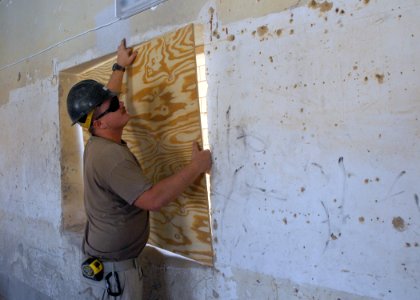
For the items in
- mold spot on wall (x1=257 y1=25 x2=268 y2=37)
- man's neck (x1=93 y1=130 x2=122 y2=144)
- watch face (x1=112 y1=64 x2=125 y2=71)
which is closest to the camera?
mold spot on wall (x1=257 y1=25 x2=268 y2=37)

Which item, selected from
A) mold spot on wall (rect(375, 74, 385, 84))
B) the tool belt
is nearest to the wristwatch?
the tool belt

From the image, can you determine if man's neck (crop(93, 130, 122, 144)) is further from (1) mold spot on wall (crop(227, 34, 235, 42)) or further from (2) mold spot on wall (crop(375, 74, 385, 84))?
(2) mold spot on wall (crop(375, 74, 385, 84))

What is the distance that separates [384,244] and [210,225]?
2.66ft

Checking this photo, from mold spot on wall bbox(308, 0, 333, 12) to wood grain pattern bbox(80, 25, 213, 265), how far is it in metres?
0.61

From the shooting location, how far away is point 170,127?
195 cm

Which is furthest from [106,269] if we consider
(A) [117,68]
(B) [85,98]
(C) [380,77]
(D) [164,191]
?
(C) [380,77]

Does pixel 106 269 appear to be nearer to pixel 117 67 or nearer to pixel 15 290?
pixel 117 67

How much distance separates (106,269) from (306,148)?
1.21 metres

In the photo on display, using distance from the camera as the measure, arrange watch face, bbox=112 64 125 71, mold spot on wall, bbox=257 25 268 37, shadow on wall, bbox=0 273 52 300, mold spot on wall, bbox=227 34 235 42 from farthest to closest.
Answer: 1. shadow on wall, bbox=0 273 52 300
2. watch face, bbox=112 64 125 71
3. mold spot on wall, bbox=227 34 235 42
4. mold spot on wall, bbox=257 25 268 37

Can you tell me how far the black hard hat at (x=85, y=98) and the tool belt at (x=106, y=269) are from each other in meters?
0.73

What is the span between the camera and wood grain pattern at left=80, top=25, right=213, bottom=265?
1.81 metres

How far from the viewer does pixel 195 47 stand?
1.82 m

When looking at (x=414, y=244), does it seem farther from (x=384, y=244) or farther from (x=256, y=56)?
(x=256, y=56)

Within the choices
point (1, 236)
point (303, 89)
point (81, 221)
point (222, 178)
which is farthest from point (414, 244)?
point (1, 236)
